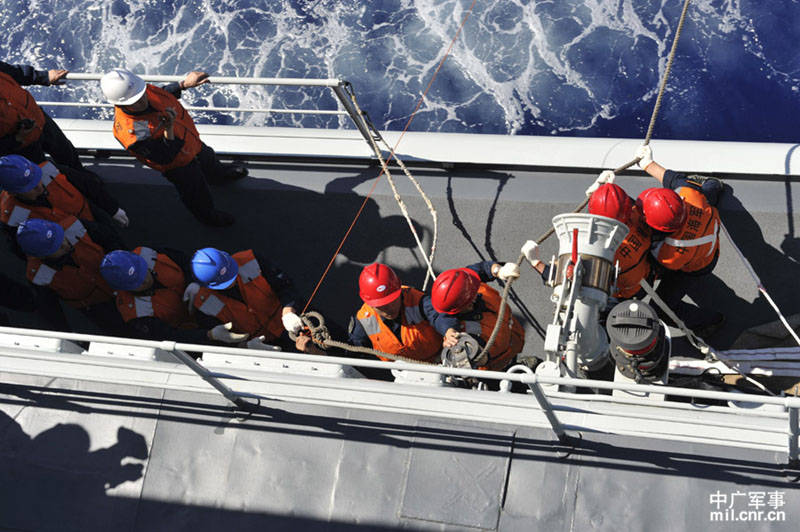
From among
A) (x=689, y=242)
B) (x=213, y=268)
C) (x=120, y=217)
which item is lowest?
(x=213, y=268)

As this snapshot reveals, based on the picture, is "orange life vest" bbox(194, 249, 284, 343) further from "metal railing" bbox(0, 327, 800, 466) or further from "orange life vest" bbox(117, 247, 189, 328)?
"metal railing" bbox(0, 327, 800, 466)

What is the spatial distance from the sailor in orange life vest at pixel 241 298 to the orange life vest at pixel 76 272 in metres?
0.66

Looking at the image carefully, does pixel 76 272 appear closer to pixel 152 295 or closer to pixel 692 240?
pixel 152 295

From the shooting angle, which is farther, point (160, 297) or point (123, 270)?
point (160, 297)

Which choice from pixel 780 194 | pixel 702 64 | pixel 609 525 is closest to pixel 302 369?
pixel 609 525

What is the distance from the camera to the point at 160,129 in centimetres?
510

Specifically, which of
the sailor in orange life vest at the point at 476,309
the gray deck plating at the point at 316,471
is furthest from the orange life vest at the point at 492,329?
the gray deck plating at the point at 316,471

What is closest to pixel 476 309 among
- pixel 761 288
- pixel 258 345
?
pixel 258 345

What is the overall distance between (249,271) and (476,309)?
4.69 feet

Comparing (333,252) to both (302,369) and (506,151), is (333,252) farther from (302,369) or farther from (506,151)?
(302,369)

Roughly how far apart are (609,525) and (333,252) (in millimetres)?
3148

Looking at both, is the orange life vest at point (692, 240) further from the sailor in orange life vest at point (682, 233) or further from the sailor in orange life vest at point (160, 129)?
the sailor in orange life vest at point (160, 129)

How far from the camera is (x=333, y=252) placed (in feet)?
18.5

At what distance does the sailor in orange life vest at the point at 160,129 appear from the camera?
4.93m
